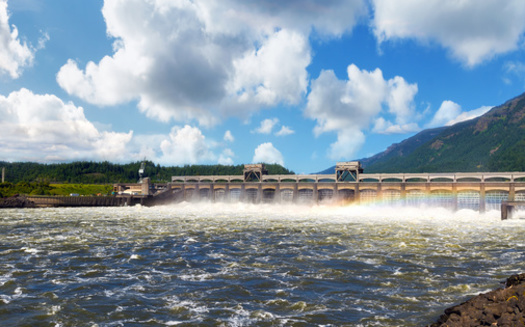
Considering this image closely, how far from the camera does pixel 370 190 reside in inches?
3826

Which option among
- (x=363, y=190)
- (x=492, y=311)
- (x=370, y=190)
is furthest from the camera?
(x=363, y=190)

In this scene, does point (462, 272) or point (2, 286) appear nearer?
point (2, 286)

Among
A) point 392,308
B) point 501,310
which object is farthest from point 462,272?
point 501,310

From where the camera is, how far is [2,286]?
19531mm

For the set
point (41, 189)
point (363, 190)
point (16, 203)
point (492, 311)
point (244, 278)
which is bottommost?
point (244, 278)

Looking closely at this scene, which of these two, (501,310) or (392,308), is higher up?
(501,310)

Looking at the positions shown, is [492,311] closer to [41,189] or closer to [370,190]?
[370,190]

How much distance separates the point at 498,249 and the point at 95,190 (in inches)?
6305

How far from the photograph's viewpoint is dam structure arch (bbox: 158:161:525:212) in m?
84.0

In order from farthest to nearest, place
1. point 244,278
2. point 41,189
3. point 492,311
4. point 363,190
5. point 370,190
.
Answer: point 41,189 < point 363,190 < point 370,190 < point 244,278 < point 492,311

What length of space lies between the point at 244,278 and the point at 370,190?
267ft

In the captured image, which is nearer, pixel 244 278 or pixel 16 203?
pixel 244 278

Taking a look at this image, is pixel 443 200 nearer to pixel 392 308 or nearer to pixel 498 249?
pixel 498 249

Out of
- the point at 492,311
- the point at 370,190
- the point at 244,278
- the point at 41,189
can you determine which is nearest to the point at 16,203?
the point at 41,189
